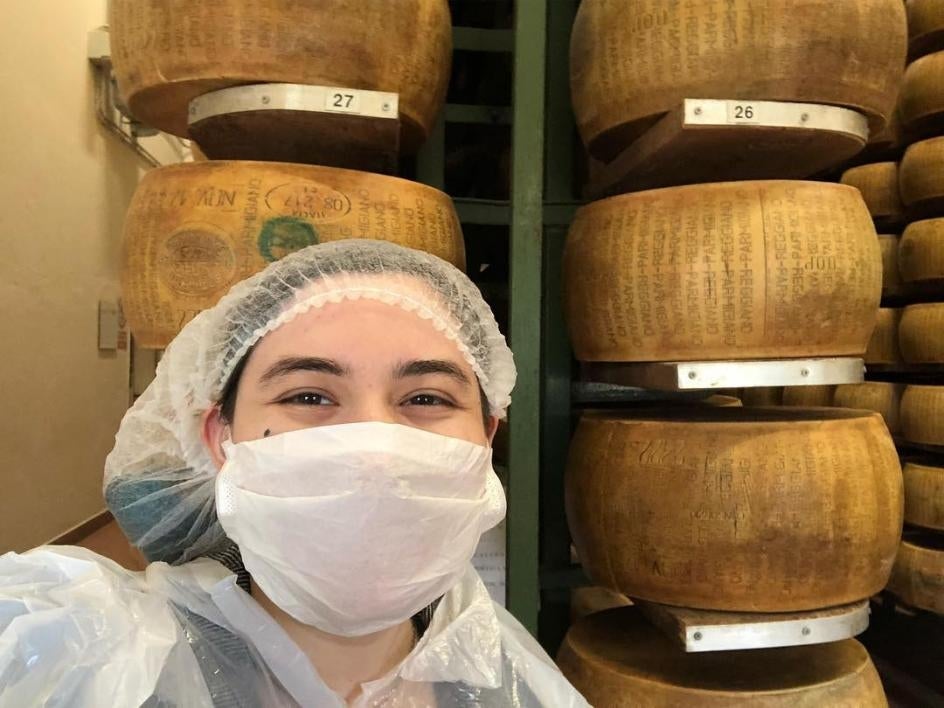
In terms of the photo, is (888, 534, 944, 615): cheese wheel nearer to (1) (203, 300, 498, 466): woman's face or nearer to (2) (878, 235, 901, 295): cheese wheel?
(2) (878, 235, 901, 295): cheese wheel

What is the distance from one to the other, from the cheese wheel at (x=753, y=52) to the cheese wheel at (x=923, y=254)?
3.76ft

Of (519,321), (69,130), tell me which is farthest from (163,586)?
(69,130)

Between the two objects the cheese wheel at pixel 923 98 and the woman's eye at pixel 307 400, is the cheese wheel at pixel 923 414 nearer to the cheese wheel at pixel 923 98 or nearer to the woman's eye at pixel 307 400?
the cheese wheel at pixel 923 98

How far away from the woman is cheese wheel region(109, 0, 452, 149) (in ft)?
1.20

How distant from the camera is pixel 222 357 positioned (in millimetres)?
738

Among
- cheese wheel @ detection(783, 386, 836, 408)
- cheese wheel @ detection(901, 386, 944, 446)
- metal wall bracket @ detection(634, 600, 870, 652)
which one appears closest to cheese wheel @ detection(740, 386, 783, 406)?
cheese wheel @ detection(783, 386, 836, 408)

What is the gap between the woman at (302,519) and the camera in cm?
61

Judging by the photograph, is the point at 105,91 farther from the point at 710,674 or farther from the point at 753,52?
the point at 710,674

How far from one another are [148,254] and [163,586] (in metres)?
0.49

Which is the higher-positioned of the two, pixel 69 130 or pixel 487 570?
pixel 69 130

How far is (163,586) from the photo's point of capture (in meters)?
0.68

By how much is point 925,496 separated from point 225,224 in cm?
193

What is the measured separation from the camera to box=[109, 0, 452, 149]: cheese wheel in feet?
3.21

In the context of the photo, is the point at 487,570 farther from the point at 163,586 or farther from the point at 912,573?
the point at 912,573
